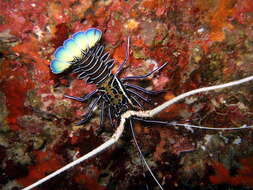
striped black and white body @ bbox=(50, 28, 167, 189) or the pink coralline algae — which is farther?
striped black and white body @ bbox=(50, 28, 167, 189)

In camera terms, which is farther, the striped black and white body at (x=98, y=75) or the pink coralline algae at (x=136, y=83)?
the striped black and white body at (x=98, y=75)

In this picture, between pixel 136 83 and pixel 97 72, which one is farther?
pixel 136 83

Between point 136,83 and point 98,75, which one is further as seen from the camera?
point 136,83

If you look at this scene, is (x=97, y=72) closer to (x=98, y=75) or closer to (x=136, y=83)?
(x=98, y=75)

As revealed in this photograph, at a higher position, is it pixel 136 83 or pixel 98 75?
pixel 98 75

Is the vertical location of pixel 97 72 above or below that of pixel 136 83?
above

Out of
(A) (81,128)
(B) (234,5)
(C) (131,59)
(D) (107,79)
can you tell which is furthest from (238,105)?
(A) (81,128)

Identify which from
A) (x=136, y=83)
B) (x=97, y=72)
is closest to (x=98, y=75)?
(x=97, y=72)

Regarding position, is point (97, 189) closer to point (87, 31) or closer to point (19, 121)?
point (19, 121)
